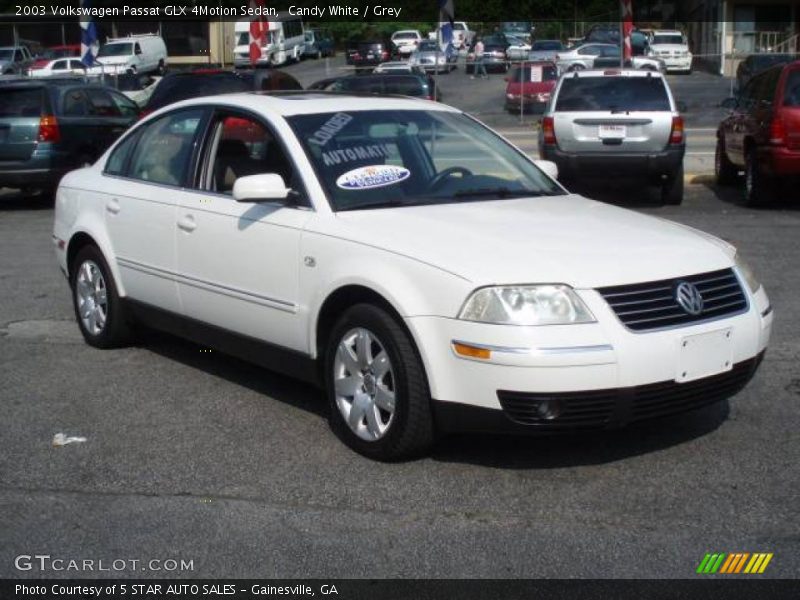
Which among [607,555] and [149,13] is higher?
[149,13]

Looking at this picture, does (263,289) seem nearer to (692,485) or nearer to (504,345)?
(504,345)

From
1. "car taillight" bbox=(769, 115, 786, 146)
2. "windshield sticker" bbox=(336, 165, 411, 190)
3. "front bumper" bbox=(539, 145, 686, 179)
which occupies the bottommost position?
"front bumper" bbox=(539, 145, 686, 179)

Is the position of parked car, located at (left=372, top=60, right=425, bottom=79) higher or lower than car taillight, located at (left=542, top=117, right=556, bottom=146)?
higher

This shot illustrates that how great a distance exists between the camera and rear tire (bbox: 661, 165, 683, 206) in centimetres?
1414

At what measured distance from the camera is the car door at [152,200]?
6508 mm

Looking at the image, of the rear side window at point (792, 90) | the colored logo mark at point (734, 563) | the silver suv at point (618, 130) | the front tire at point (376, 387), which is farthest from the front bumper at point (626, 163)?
the colored logo mark at point (734, 563)

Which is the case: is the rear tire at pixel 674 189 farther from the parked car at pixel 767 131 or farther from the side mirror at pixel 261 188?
the side mirror at pixel 261 188

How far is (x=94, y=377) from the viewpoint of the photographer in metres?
6.78

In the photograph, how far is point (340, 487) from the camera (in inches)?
193

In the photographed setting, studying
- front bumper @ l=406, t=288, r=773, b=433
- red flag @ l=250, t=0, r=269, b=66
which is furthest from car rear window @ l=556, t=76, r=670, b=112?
red flag @ l=250, t=0, r=269, b=66

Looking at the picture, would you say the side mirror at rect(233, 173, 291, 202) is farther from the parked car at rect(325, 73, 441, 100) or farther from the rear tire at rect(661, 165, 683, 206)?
the parked car at rect(325, 73, 441, 100)

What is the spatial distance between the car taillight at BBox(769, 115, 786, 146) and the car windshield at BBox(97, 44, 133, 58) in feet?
128
